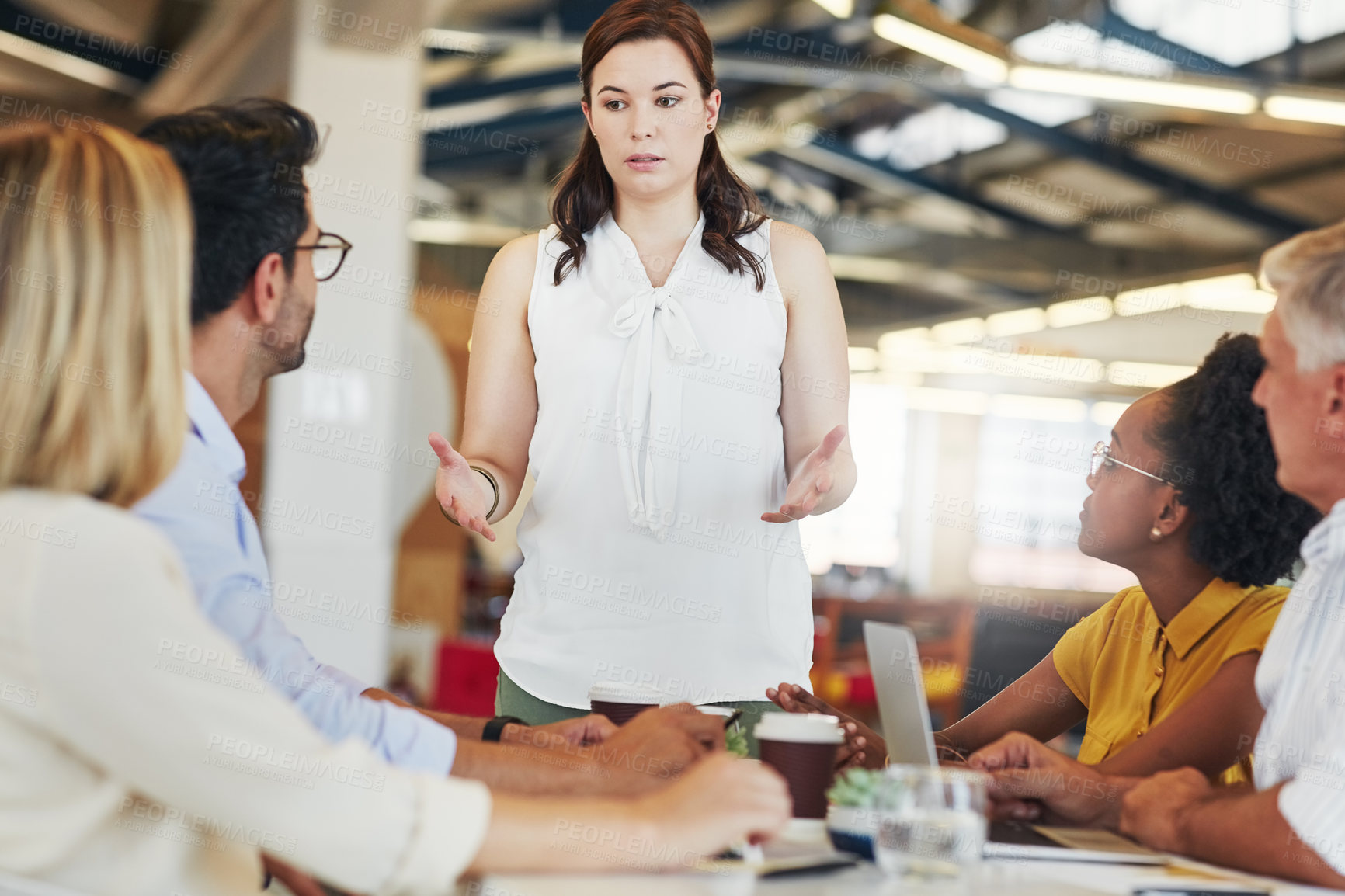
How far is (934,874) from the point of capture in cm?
116

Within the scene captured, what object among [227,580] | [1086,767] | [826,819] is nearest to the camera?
[227,580]

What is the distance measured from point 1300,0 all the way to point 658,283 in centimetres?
716

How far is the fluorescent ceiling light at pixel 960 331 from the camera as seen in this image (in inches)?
484

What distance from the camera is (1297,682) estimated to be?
52.3 inches

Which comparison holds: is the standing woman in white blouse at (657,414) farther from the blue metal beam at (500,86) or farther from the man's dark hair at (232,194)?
the blue metal beam at (500,86)

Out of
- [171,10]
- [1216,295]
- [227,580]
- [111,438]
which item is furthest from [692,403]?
[1216,295]

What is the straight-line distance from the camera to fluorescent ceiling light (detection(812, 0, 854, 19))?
18.4 ft

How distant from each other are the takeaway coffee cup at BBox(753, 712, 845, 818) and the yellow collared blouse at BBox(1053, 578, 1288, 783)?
0.68 meters

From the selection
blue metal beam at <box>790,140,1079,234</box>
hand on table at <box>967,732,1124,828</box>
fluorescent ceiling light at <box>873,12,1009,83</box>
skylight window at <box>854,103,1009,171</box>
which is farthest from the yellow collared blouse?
blue metal beam at <box>790,140,1079,234</box>

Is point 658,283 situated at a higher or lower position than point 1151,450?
higher

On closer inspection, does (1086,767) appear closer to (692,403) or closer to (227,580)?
(692,403)

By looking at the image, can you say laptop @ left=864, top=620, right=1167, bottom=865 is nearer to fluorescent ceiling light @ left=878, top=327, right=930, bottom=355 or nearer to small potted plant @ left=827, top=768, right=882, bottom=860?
small potted plant @ left=827, top=768, right=882, bottom=860

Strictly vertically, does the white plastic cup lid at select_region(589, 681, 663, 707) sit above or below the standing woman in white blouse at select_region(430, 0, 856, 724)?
below

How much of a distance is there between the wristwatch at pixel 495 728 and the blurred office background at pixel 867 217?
70cm
